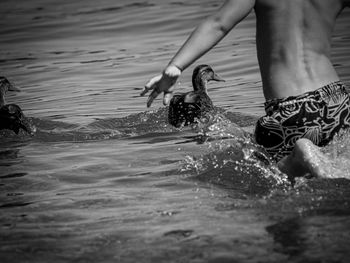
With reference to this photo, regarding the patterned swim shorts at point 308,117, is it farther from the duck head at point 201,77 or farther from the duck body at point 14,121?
the duck head at point 201,77

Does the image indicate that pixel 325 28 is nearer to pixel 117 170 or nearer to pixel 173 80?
pixel 173 80

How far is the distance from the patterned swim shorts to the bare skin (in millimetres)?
69

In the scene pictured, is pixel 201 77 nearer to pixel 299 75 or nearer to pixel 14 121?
pixel 14 121

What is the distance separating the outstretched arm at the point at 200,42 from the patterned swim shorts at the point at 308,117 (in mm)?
642

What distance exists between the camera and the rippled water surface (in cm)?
432

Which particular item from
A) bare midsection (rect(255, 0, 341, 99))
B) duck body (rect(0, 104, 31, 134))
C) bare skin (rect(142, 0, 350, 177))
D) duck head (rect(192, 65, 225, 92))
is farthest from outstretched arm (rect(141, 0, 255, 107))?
duck head (rect(192, 65, 225, 92))

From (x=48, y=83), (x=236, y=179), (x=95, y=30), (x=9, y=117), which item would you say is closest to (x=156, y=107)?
(x=9, y=117)

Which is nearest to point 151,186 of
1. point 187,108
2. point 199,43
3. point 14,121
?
point 199,43

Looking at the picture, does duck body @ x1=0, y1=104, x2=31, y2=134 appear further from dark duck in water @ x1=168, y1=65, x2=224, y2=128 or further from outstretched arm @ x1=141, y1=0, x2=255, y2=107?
outstretched arm @ x1=141, y1=0, x2=255, y2=107

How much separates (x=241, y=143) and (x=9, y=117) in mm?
3393

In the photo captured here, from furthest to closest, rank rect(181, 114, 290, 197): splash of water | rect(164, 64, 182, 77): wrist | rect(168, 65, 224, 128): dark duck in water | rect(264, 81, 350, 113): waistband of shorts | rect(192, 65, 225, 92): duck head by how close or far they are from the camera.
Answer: rect(192, 65, 225, 92): duck head, rect(168, 65, 224, 128): dark duck in water, rect(181, 114, 290, 197): splash of water, rect(264, 81, 350, 113): waistband of shorts, rect(164, 64, 182, 77): wrist

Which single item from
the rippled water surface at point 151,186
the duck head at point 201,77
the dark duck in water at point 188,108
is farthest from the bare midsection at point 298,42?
the duck head at point 201,77

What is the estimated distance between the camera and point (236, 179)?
5.92 m

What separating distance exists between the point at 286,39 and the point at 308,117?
57 centimetres
